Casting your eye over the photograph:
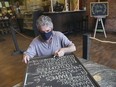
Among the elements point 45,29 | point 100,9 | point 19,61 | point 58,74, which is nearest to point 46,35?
point 45,29

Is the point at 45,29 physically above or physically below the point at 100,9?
below

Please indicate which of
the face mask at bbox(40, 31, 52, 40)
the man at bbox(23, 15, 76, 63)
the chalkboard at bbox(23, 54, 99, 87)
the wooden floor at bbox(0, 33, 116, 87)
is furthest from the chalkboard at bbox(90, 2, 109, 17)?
the chalkboard at bbox(23, 54, 99, 87)

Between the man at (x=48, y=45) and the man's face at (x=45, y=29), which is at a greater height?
the man's face at (x=45, y=29)

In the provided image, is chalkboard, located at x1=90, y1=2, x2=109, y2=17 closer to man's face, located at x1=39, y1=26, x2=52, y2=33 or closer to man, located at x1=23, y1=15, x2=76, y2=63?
man, located at x1=23, y1=15, x2=76, y2=63

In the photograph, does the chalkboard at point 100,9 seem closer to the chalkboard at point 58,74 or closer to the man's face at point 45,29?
the man's face at point 45,29

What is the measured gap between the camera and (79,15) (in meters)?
8.54

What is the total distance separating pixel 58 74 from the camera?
5.09ft

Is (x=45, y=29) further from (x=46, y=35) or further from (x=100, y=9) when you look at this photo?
(x=100, y=9)

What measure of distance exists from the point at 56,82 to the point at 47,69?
286mm

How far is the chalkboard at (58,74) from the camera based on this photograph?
4.56 ft

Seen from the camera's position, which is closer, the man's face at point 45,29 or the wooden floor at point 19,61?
the man's face at point 45,29

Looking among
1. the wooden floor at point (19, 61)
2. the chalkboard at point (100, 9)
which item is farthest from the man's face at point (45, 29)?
the chalkboard at point (100, 9)

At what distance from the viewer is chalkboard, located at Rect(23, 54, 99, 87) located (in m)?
1.39

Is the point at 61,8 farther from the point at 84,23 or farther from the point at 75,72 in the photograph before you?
the point at 75,72
